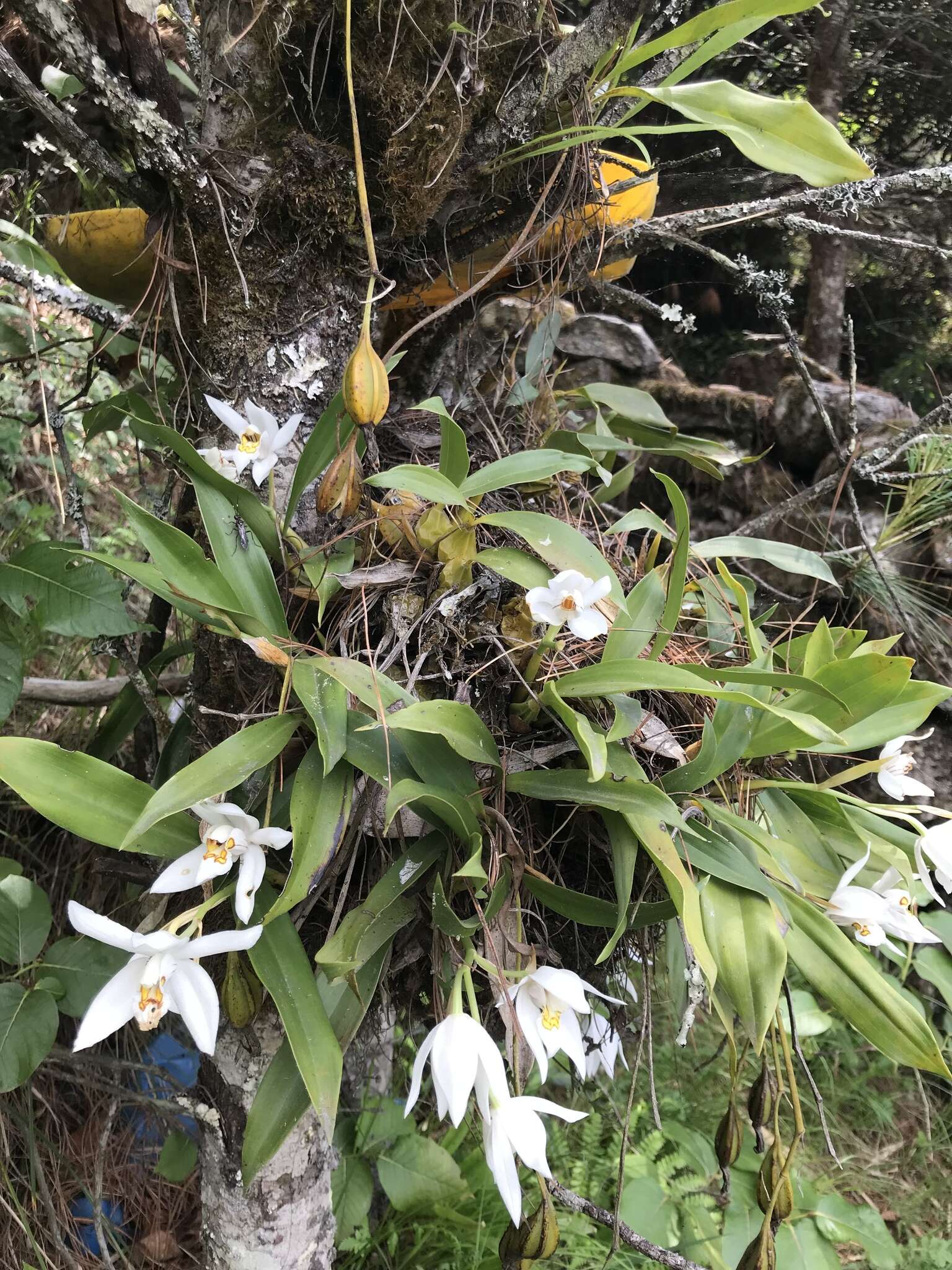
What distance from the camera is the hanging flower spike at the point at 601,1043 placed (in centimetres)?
74

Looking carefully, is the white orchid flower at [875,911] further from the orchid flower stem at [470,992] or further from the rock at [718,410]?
the rock at [718,410]

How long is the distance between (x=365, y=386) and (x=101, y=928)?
0.44 meters

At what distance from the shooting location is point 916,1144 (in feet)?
4.85

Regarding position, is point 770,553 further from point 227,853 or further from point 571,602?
point 227,853

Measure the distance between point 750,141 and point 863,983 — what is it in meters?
0.68

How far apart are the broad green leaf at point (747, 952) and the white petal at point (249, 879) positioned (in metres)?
0.34

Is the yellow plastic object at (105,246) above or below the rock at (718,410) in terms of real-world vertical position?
above

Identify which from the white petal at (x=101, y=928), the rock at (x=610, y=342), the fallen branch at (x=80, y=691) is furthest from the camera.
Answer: the rock at (x=610, y=342)

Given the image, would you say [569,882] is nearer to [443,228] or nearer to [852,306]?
[443,228]

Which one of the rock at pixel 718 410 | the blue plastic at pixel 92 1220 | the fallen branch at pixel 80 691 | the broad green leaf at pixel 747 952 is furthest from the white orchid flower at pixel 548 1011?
the rock at pixel 718 410

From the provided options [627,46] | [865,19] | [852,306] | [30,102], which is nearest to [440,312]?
[627,46]

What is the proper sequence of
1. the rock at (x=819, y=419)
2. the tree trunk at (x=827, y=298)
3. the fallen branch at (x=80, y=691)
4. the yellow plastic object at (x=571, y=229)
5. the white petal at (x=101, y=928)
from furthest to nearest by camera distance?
the tree trunk at (x=827, y=298) → the rock at (x=819, y=419) → the fallen branch at (x=80, y=691) → the yellow plastic object at (x=571, y=229) → the white petal at (x=101, y=928)

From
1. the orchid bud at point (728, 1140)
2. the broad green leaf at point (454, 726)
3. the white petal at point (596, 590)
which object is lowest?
the orchid bud at point (728, 1140)

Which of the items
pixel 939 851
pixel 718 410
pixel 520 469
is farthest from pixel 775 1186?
pixel 718 410
